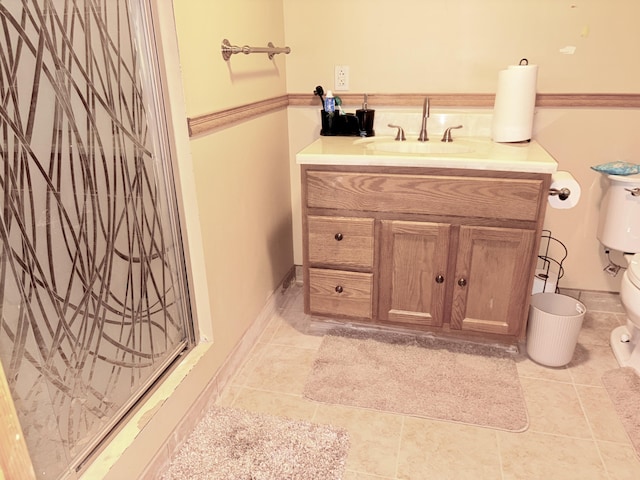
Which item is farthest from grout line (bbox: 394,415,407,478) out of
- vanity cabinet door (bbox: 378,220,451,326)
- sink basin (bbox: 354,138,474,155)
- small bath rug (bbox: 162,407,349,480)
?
sink basin (bbox: 354,138,474,155)

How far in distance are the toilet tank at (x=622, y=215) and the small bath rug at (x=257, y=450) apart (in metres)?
1.38

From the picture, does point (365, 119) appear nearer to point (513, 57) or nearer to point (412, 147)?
point (412, 147)

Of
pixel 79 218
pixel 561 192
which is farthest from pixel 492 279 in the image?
pixel 79 218

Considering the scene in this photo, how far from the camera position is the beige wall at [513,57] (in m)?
1.91

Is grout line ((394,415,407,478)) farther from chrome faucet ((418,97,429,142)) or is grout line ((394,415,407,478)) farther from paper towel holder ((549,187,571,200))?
chrome faucet ((418,97,429,142))

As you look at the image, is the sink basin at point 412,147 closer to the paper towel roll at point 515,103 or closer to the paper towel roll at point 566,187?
the paper towel roll at point 515,103

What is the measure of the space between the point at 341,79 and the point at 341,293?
0.99m

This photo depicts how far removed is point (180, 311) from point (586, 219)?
70.6 inches

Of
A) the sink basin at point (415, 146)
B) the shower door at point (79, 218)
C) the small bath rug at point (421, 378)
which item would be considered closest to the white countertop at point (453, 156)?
the sink basin at point (415, 146)

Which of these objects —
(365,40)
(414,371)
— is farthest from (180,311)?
(365,40)

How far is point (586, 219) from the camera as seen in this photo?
2150 millimetres

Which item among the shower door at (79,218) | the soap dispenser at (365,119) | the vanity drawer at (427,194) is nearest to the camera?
the shower door at (79,218)

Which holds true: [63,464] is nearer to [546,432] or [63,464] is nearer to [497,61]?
[546,432]

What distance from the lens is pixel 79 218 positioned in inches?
43.4
